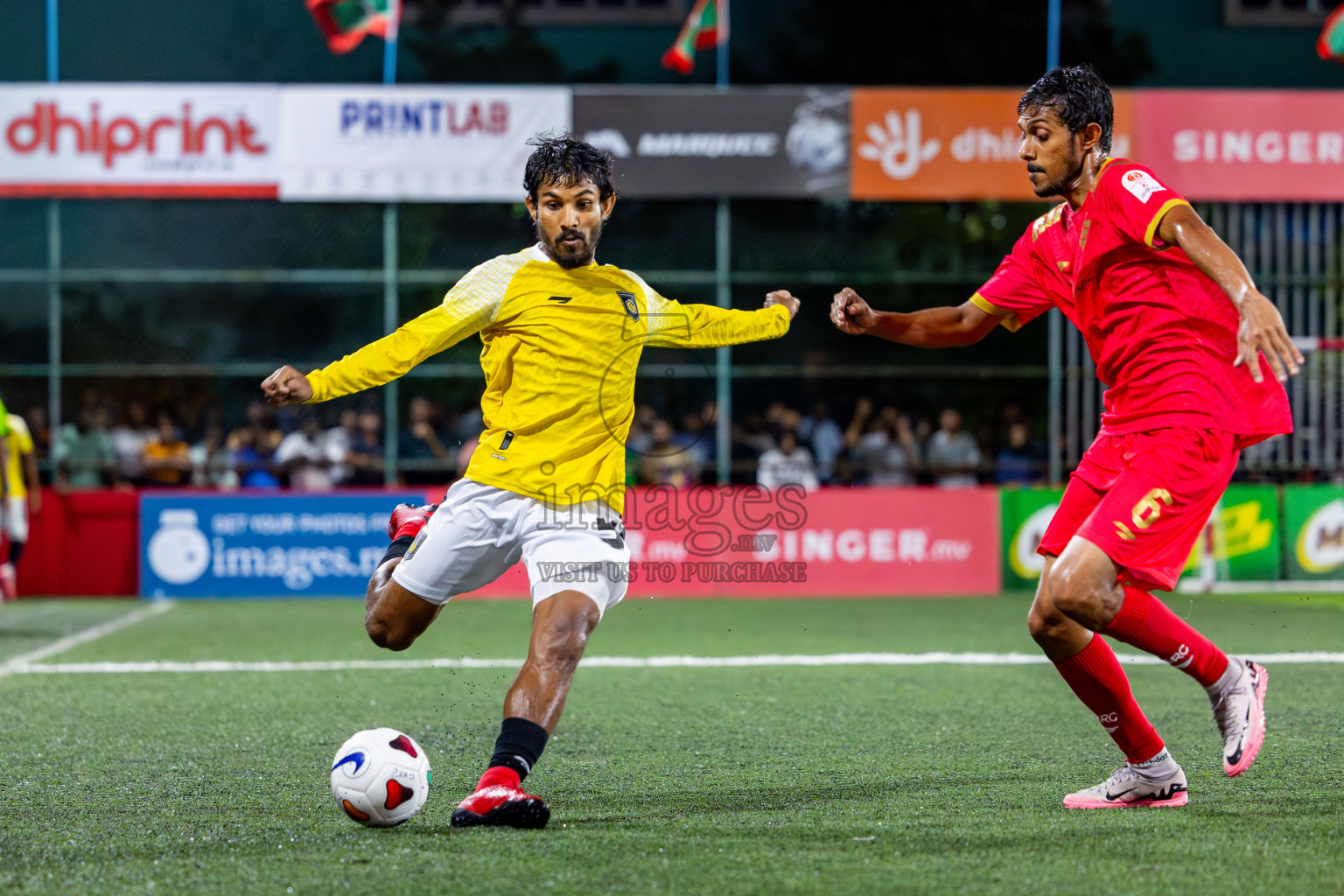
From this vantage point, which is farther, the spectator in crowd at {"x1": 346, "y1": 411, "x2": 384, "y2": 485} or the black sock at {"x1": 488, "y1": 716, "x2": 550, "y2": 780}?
the spectator in crowd at {"x1": 346, "y1": 411, "x2": 384, "y2": 485}

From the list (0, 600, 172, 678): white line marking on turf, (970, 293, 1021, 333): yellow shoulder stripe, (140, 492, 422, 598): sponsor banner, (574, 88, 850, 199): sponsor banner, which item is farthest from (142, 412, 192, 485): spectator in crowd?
(970, 293, 1021, 333): yellow shoulder stripe

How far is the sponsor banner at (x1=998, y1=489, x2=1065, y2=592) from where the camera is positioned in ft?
47.2

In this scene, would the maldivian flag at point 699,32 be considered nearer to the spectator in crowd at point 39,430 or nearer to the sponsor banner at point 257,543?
the sponsor banner at point 257,543

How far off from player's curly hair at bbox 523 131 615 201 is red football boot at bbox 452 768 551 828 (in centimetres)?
190

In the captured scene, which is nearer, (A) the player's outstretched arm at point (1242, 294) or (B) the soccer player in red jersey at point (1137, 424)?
(A) the player's outstretched arm at point (1242, 294)

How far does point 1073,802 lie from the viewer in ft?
15.2

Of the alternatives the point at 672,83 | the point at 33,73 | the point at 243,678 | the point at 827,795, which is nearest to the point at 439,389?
the point at 672,83

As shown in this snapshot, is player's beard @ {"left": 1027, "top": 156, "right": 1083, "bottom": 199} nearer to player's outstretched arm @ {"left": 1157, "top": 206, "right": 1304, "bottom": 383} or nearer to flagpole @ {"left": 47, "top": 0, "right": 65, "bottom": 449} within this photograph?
player's outstretched arm @ {"left": 1157, "top": 206, "right": 1304, "bottom": 383}

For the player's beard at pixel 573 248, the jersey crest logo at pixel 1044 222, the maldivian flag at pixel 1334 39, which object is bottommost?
the player's beard at pixel 573 248

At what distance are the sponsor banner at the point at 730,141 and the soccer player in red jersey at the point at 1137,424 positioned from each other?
10.6 m

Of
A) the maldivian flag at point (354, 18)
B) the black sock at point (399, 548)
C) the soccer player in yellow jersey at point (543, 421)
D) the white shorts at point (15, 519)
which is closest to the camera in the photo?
the soccer player in yellow jersey at point (543, 421)

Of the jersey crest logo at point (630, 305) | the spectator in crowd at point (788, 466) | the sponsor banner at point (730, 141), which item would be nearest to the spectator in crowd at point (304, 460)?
the sponsor banner at point (730, 141)

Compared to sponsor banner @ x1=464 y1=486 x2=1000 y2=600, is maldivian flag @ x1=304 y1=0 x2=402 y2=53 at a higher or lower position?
higher

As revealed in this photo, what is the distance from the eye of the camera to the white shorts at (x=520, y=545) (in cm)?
454
